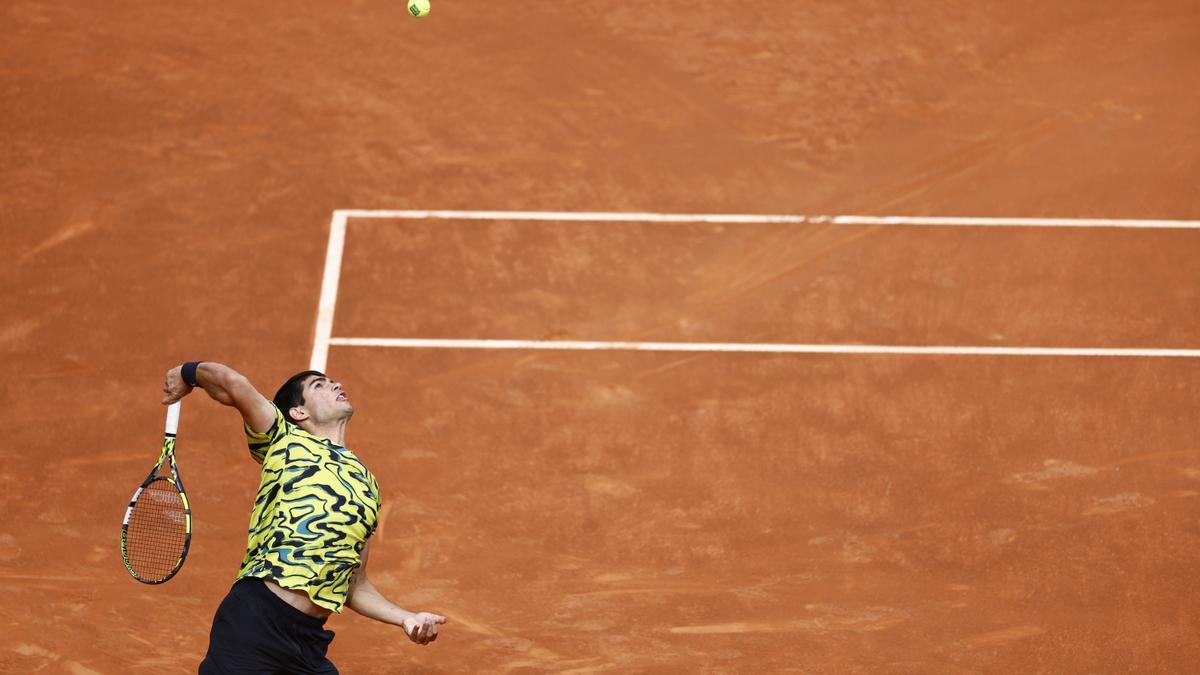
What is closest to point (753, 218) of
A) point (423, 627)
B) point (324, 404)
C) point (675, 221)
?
point (675, 221)

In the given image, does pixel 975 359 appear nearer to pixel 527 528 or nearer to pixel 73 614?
pixel 527 528

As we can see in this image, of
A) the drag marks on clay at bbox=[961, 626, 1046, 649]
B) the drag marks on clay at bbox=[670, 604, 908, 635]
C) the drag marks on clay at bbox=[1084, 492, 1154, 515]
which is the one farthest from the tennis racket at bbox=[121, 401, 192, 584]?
the drag marks on clay at bbox=[1084, 492, 1154, 515]

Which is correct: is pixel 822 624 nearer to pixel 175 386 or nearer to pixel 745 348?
pixel 745 348

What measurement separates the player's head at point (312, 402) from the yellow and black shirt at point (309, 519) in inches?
7.7

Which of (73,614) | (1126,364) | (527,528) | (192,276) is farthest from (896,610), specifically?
(192,276)

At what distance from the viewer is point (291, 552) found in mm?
6465

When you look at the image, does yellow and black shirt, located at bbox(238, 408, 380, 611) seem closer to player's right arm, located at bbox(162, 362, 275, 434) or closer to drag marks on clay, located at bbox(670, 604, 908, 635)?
player's right arm, located at bbox(162, 362, 275, 434)

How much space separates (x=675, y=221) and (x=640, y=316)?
106cm

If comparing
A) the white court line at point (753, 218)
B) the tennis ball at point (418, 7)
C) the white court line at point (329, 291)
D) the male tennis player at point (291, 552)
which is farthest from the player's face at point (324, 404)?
the tennis ball at point (418, 7)

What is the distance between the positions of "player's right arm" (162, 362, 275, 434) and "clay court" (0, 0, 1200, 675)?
6.96ft

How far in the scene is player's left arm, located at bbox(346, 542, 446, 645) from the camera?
20.6 ft

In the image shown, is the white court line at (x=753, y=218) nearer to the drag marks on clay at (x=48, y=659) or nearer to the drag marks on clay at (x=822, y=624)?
the drag marks on clay at (x=822, y=624)

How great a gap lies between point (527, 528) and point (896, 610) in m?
2.08

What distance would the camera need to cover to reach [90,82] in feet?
42.8
